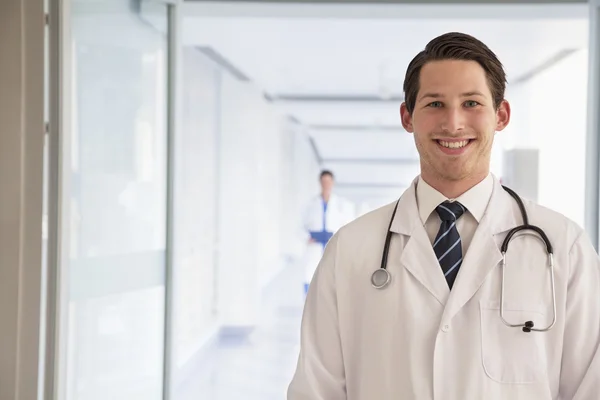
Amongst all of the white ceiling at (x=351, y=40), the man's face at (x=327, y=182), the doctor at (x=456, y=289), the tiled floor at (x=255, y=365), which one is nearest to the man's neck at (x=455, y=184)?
the doctor at (x=456, y=289)

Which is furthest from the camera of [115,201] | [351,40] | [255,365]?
[351,40]

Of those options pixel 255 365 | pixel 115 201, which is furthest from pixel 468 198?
pixel 255 365

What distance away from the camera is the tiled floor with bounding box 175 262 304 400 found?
4020 millimetres

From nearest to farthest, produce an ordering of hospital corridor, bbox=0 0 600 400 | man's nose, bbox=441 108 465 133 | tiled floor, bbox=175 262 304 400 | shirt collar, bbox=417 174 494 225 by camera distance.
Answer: man's nose, bbox=441 108 465 133
shirt collar, bbox=417 174 494 225
hospital corridor, bbox=0 0 600 400
tiled floor, bbox=175 262 304 400

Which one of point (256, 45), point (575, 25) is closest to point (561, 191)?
point (575, 25)

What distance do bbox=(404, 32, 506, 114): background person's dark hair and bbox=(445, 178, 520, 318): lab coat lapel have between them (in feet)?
0.63

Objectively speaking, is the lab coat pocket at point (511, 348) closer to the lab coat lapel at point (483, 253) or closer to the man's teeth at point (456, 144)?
the lab coat lapel at point (483, 253)

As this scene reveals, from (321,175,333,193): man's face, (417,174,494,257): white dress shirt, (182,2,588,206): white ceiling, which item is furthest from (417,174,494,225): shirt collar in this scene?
(321,175,333,193): man's face

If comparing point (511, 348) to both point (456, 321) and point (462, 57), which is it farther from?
point (462, 57)

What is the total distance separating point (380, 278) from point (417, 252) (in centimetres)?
8

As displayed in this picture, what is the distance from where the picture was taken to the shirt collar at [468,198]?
1.18 m

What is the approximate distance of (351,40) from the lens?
488 cm

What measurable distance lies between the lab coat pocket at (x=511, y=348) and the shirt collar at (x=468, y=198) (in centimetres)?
18

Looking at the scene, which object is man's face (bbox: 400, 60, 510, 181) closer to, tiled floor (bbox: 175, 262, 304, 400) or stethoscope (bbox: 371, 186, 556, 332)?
stethoscope (bbox: 371, 186, 556, 332)
